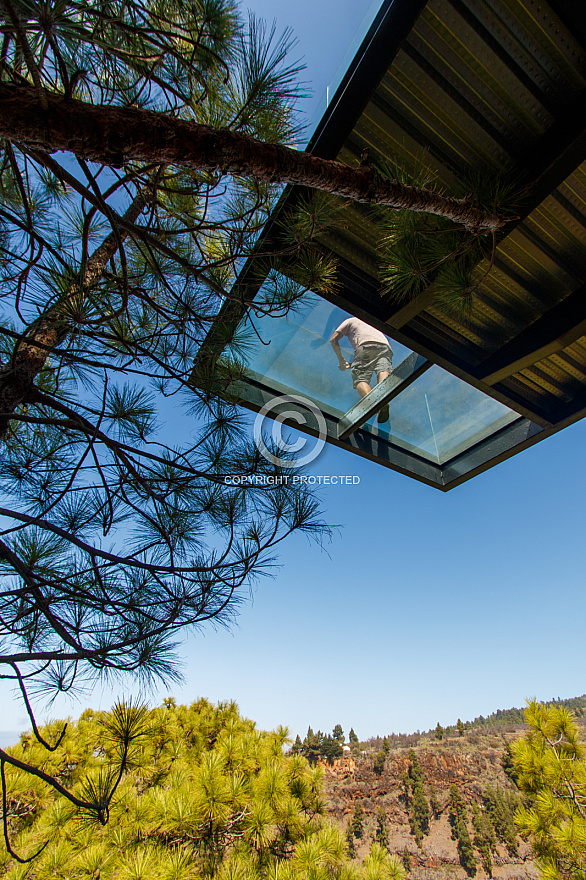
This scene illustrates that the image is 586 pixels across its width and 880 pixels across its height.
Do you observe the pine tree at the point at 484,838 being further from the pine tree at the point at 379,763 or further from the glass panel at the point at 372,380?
the glass panel at the point at 372,380

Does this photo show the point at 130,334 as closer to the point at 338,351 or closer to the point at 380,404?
the point at 338,351

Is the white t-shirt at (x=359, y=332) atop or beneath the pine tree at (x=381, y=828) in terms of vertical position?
atop

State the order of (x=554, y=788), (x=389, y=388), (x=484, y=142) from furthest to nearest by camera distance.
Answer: (x=554, y=788) → (x=389, y=388) → (x=484, y=142)

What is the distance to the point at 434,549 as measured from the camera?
8719 mm

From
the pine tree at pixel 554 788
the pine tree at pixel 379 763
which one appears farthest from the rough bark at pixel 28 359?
the pine tree at pixel 379 763

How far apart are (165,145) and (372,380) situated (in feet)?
5.53

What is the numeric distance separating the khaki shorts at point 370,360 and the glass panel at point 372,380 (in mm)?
38

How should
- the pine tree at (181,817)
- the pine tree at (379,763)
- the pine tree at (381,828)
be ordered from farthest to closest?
the pine tree at (379,763) < the pine tree at (381,828) < the pine tree at (181,817)

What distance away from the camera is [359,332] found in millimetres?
2072

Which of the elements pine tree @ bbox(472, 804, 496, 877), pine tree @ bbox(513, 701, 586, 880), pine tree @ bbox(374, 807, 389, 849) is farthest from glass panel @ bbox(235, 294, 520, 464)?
pine tree @ bbox(374, 807, 389, 849)

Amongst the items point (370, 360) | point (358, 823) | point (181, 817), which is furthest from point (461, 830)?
point (370, 360)

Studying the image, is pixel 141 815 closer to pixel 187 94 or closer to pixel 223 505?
pixel 223 505

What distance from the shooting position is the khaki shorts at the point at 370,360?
6.82 ft

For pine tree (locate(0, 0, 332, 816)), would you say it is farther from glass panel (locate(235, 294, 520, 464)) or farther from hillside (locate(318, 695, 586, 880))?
hillside (locate(318, 695, 586, 880))
